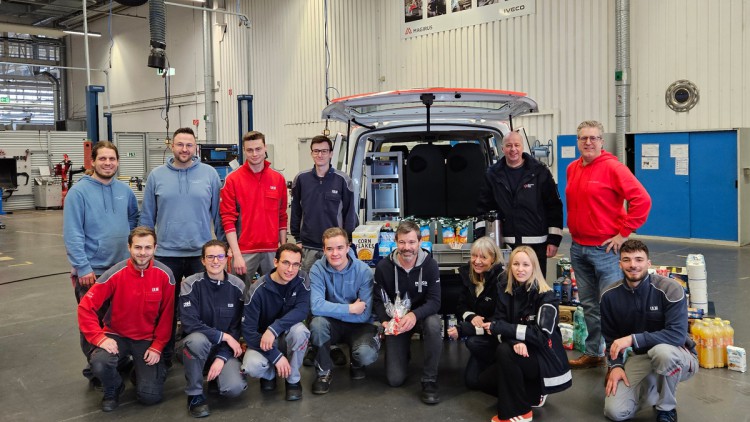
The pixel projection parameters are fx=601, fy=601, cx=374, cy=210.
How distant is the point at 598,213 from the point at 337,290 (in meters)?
1.79

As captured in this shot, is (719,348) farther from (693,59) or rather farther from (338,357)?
(693,59)

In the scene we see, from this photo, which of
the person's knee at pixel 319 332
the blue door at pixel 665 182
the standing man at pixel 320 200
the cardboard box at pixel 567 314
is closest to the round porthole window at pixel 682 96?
→ the blue door at pixel 665 182

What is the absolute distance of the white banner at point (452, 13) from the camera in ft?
38.2

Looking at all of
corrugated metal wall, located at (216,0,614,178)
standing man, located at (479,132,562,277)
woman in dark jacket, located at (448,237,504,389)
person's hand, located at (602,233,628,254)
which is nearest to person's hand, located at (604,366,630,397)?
woman in dark jacket, located at (448,237,504,389)

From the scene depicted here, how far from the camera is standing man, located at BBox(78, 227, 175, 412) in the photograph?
3.62 metres

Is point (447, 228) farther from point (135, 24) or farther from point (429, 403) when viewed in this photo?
point (135, 24)

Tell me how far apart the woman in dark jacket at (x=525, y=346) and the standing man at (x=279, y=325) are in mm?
1180

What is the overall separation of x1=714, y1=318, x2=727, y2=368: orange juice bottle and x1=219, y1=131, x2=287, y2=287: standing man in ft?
10.3

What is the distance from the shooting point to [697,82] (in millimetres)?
9602

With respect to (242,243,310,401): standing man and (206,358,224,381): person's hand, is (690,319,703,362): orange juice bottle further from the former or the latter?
(206,358,224,381): person's hand

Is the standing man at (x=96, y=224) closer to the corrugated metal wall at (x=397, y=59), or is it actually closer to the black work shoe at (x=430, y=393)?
the black work shoe at (x=430, y=393)

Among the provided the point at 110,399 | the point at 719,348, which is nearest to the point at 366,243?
the point at 110,399

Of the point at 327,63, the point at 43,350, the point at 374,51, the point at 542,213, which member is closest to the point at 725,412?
the point at 542,213

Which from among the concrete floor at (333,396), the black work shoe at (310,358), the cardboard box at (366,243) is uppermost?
the cardboard box at (366,243)
